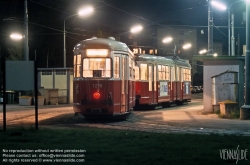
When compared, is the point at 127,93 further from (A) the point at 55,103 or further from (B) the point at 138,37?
(B) the point at 138,37

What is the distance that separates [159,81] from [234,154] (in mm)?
→ 20838

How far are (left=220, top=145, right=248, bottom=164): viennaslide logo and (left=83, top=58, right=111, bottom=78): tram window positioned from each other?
10.2 meters

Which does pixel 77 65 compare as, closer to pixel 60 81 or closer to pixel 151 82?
pixel 151 82

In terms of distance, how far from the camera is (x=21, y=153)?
1008 centimetres

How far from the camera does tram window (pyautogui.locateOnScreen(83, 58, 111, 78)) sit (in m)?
20.4

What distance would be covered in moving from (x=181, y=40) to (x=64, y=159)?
9053 cm

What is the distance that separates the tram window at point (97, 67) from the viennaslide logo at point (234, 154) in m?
10.2

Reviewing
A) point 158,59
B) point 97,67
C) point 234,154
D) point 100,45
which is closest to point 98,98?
point 97,67

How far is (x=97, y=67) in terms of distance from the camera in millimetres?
20547

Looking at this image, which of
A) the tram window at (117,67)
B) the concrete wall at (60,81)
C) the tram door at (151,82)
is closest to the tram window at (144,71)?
the tram door at (151,82)

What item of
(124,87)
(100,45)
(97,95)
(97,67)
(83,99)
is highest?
(100,45)

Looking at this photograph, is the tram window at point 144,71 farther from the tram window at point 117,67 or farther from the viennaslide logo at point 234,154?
the viennaslide logo at point 234,154

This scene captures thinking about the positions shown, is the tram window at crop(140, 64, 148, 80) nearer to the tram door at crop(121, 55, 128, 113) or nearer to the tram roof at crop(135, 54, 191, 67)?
the tram roof at crop(135, 54, 191, 67)

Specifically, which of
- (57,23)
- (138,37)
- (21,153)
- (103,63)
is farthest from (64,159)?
(138,37)
